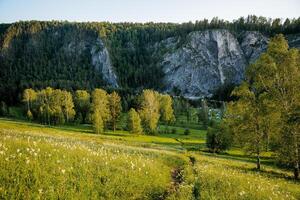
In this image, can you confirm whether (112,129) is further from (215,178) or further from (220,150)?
(215,178)

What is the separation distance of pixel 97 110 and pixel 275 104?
77.1 meters

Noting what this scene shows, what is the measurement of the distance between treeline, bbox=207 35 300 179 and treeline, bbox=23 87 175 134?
66378 millimetres

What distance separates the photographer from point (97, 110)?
103062mm

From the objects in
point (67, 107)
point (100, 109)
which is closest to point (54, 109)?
point (67, 107)

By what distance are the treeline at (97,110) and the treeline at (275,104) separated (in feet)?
218

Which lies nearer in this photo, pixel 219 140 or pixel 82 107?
pixel 219 140

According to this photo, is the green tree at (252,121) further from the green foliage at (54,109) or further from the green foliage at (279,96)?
the green foliage at (54,109)

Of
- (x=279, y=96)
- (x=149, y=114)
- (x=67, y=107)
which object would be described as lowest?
(x=149, y=114)

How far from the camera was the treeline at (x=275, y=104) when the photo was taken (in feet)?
96.2

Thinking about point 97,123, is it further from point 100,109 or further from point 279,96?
point 279,96

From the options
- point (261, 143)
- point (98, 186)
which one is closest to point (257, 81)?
point (261, 143)

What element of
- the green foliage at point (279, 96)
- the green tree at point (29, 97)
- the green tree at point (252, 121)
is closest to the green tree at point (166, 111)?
the green tree at point (29, 97)

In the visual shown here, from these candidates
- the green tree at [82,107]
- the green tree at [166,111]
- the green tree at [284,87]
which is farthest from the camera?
the green tree at [82,107]

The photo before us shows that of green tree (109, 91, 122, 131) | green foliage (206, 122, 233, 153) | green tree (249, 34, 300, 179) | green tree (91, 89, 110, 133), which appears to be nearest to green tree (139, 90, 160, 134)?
green tree (109, 91, 122, 131)
